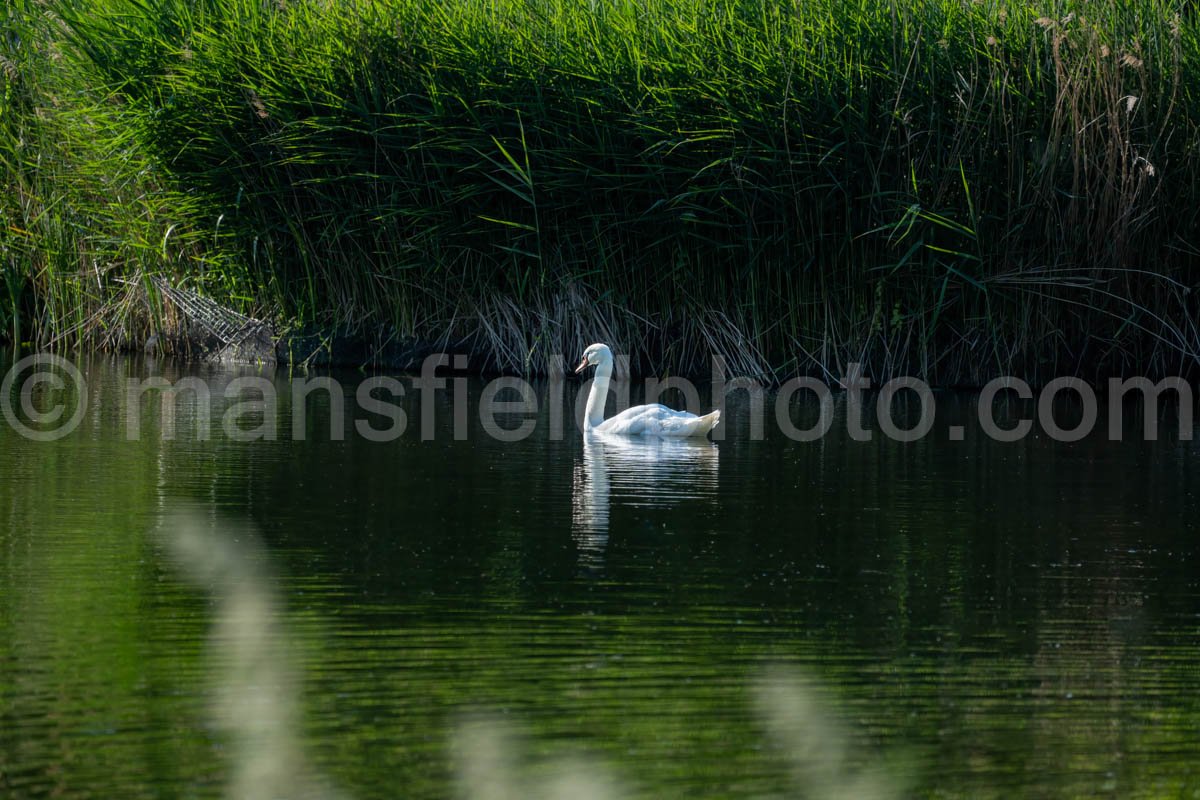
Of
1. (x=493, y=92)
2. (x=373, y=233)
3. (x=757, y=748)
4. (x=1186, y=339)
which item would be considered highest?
(x=493, y=92)

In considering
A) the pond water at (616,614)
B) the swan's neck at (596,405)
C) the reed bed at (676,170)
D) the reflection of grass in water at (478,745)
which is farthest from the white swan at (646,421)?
the reflection of grass in water at (478,745)

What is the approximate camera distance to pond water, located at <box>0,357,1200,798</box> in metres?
4.16

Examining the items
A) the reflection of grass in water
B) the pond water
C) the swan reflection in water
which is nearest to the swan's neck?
the swan reflection in water

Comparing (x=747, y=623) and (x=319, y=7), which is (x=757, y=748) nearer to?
(x=747, y=623)

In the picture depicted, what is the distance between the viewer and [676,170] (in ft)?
45.3

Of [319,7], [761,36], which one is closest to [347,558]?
[761,36]

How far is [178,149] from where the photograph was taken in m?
15.2

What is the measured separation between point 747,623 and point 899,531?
82.9 inches

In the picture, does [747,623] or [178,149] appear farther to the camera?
[178,149]

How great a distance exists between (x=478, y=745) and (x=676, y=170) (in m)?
9.99

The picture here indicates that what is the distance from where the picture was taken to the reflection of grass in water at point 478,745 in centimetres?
389

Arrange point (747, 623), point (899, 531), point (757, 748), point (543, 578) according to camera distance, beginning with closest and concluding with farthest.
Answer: point (757, 748)
point (747, 623)
point (543, 578)
point (899, 531)

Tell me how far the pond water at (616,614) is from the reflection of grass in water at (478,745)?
3cm

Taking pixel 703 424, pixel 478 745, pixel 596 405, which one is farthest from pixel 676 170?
pixel 478 745
